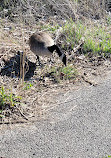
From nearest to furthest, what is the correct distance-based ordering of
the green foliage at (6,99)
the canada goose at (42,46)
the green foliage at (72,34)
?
the green foliage at (6,99) → the canada goose at (42,46) → the green foliage at (72,34)

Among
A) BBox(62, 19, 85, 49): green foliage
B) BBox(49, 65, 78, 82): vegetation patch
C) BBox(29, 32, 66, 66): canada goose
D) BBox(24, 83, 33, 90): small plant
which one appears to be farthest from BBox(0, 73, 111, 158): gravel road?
BBox(62, 19, 85, 49): green foliage

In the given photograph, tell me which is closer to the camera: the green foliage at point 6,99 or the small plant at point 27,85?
the green foliage at point 6,99

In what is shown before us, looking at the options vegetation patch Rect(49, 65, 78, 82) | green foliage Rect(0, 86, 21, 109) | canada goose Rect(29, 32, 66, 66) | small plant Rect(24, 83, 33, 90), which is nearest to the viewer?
green foliage Rect(0, 86, 21, 109)

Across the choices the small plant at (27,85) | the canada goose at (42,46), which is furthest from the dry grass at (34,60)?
the canada goose at (42,46)

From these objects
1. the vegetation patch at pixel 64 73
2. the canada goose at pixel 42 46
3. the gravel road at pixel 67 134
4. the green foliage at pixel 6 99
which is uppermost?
the canada goose at pixel 42 46

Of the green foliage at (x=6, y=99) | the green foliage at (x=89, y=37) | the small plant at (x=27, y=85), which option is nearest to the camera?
the green foliage at (x=6, y=99)

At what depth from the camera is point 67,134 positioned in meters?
2.91

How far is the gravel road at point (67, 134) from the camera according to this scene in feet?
8.54

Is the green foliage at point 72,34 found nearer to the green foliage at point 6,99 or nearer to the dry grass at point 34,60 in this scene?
the dry grass at point 34,60

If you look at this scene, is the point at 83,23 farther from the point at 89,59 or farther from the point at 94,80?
the point at 94,80

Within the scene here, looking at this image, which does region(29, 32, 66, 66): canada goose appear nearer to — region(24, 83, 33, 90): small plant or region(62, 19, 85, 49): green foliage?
region(62, 19, 85, 49): green foliage

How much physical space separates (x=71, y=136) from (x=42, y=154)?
444 millimetres

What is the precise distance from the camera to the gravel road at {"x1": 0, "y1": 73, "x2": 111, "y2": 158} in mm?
2602

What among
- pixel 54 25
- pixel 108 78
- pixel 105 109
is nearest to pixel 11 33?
pixel 54 25
